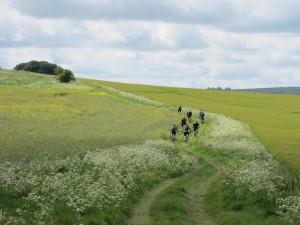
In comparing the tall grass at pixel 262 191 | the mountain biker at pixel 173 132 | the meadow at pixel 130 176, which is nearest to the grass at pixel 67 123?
the meadow at pixel 130 176

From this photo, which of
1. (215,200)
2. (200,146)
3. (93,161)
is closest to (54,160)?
(93,161)

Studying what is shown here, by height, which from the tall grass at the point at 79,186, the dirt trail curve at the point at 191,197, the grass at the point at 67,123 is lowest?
the grass at the point at 67,123

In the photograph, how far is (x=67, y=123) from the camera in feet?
197

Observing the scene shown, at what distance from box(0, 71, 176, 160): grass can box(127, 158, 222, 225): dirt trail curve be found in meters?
7.92

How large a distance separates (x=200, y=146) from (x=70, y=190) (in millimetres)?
28188

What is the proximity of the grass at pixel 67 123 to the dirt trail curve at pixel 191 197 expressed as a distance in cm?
792

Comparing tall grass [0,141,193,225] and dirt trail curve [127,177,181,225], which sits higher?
tall grass [0,141,193,225]

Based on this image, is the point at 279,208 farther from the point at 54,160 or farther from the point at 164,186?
the point at 54,160

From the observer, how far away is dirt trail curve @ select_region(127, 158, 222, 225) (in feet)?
71.9

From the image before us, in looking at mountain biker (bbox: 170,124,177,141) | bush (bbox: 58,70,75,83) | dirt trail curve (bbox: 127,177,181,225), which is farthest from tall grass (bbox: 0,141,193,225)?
bush (bbox: 58,70,75,83)

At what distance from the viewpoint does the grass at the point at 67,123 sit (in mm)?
40159

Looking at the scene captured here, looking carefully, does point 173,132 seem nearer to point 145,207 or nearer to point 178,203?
point 178,203

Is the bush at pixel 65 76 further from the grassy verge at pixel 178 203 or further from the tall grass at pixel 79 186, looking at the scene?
the grassy verge at pixel 178 203

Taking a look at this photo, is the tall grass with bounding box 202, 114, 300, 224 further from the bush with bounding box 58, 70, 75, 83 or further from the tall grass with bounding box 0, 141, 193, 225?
the bush with bounding box 58, 70, 75, 83
